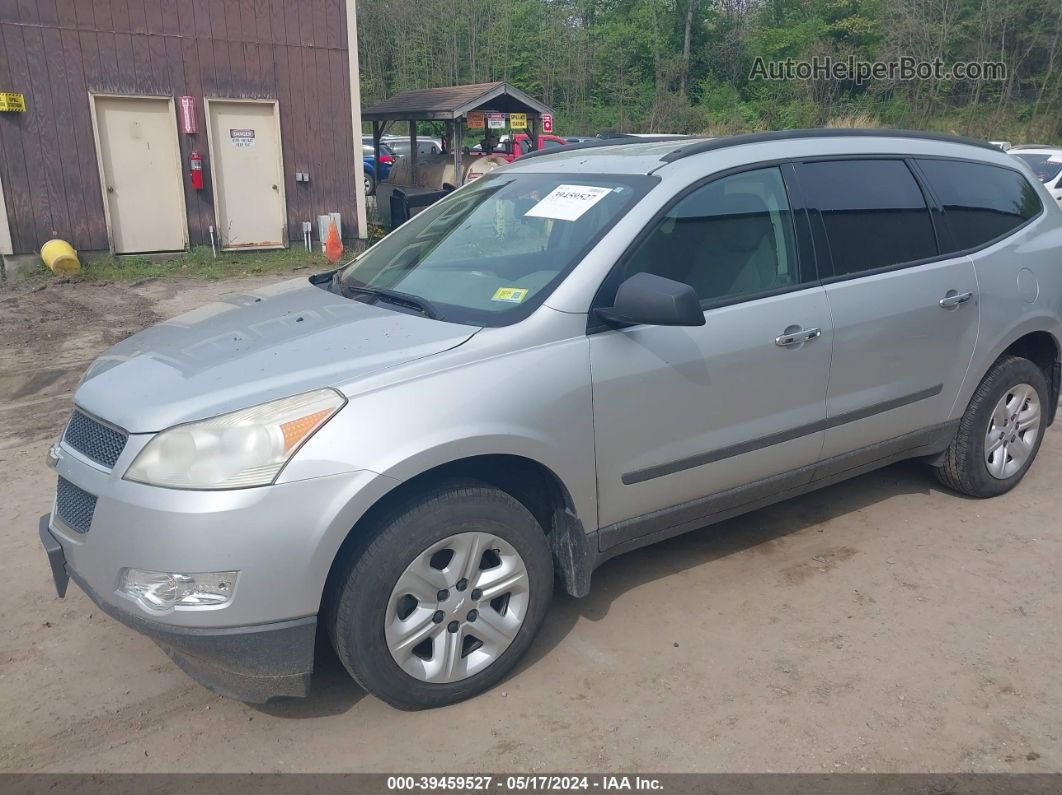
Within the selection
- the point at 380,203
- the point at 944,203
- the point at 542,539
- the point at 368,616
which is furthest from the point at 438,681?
the point at 380,203

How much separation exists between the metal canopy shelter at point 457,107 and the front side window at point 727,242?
12.1 meters

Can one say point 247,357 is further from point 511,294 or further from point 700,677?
point 700,677

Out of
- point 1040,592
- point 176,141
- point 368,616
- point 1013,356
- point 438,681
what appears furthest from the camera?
point 176,141

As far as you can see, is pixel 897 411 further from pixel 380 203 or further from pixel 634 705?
pixel 380 203

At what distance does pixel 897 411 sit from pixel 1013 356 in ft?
3.38

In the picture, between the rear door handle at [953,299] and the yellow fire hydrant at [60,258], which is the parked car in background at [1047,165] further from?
the yellow fire hydrant at [60,258]

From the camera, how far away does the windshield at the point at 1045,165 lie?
44.3 ft

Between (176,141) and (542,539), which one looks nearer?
(542,539)

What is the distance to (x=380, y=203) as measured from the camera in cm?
1759

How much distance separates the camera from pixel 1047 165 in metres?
13.8

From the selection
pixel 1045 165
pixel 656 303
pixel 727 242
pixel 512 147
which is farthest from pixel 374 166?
pixel 656 303

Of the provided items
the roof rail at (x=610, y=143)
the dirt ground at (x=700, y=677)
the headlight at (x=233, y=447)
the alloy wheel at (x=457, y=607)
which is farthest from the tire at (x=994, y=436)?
the headlight at (x=233, y=447)

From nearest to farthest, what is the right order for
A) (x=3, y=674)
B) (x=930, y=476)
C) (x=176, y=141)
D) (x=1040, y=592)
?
(x=3, y=674) → (x=1040, y=592) → (x=930, y=476) → (x=176, y=141)

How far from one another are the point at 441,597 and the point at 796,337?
1.79 metres
